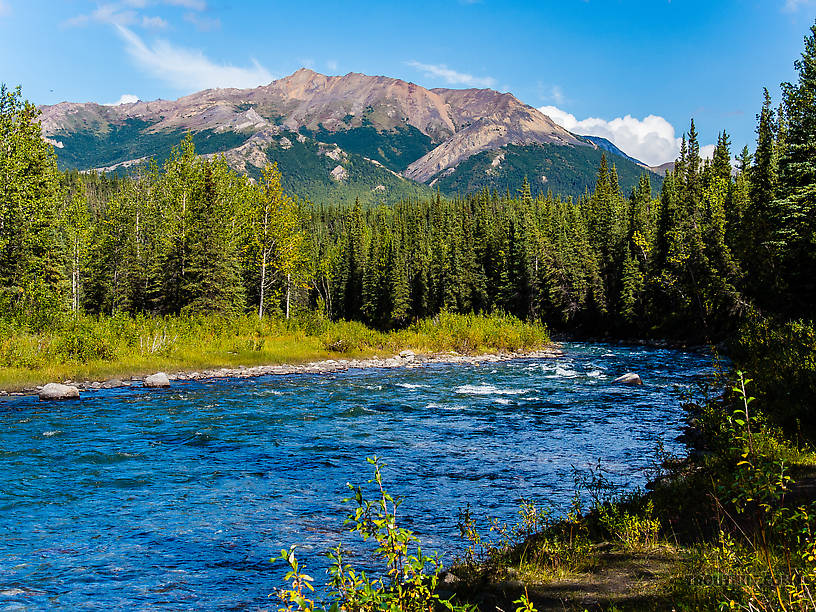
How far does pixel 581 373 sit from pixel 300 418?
19.8 meters

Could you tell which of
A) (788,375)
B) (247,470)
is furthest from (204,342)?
(788,375)

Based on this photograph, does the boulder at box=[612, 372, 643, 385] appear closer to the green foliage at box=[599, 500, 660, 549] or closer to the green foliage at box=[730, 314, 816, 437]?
the green foliage at box=[730, 314, 816, 437]

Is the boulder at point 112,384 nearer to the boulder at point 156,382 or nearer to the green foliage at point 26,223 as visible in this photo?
the boulder at point 156,382

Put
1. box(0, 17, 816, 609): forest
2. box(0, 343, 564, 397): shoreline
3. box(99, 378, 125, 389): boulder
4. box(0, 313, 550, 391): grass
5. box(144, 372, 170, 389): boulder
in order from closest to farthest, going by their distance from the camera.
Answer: box(0, 17, 816, 609): forest, box(99, 378, 125, 389): boulder, box(0, 343, 564, 397): shoreline, box(144, 372, 170, 389): boulder, box(0, 313, 550, 391): grass

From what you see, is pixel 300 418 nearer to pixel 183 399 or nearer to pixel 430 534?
pixel 183 399

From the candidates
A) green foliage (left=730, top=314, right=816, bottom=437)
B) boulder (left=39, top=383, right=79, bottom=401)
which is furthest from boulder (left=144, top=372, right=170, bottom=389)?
green foliage (left=730, top=314, right=816, bottom=437)

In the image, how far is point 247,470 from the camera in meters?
13.0

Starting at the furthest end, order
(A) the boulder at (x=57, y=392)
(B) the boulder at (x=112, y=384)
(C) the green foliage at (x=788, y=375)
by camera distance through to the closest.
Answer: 1. (B) the boulder at (x=112, y=384)
2. (A) the boulder at (x=57, y=392)
3. (C) the green foliage at (x=788, y=375)

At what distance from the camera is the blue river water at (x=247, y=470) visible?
309 inches

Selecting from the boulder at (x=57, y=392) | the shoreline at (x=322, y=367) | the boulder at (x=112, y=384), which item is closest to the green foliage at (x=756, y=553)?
the boulder at (x=57, y=392)

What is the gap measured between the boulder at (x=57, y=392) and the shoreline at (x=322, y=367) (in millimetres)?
1140

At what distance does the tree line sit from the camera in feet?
102

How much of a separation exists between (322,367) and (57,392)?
613 inches

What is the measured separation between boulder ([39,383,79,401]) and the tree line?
8.63 m
